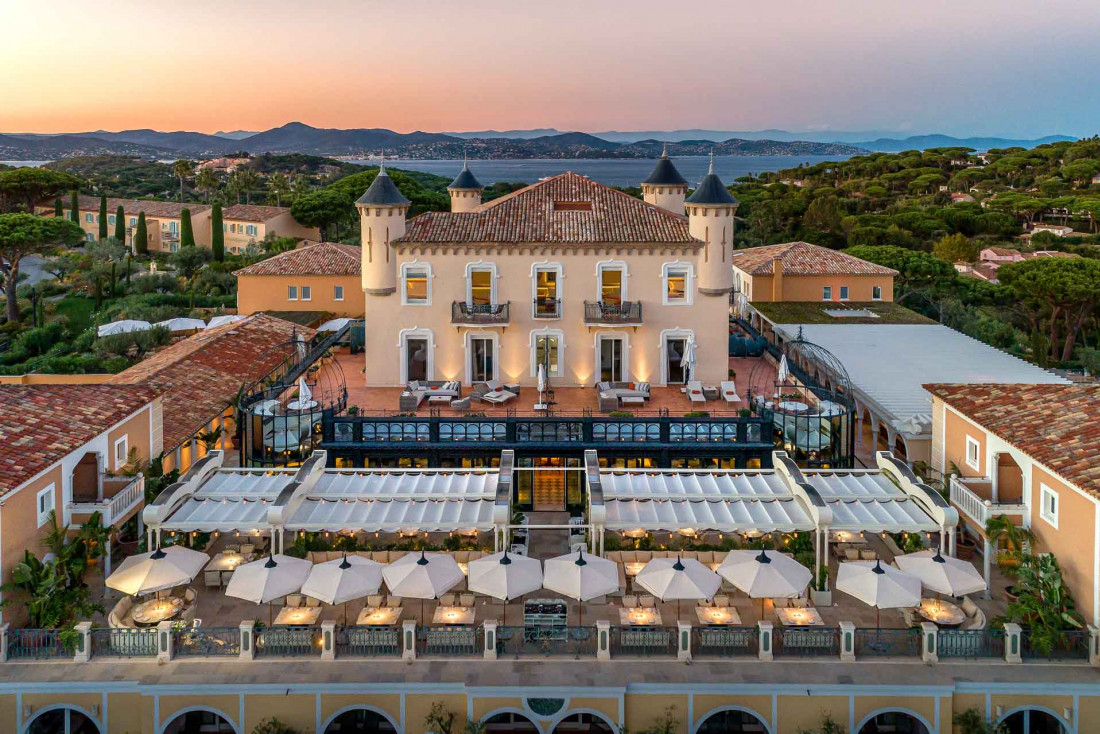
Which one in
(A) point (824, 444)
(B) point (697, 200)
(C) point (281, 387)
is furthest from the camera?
(B) point (697, 200)

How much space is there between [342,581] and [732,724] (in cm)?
732

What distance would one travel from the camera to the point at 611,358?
28.3 metres

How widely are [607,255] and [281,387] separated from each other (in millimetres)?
10756

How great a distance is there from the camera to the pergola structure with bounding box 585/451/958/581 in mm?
17656

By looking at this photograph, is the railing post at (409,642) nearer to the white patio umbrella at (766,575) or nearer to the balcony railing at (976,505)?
the white patio umbrella at (766,575)

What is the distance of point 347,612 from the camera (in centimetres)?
1688

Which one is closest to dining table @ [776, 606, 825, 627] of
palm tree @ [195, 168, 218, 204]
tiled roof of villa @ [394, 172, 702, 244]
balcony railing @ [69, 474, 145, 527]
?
balcony railing @ [69, 474, 145, 527]

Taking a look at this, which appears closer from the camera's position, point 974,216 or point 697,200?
point 697,200

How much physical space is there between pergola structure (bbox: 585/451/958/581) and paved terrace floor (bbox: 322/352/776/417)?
362 cm

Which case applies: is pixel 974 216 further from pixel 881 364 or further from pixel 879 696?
pixel 879 696

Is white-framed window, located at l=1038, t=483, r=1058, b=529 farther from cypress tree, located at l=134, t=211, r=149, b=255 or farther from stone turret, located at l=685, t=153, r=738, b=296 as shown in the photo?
cypress tree, located at l=134, t=211, r=149, b=255

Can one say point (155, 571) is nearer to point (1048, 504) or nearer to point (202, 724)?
point (202, 724)

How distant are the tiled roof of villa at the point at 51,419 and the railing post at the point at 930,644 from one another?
1567cm

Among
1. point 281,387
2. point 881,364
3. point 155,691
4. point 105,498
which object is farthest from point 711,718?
Result: point 881,364
